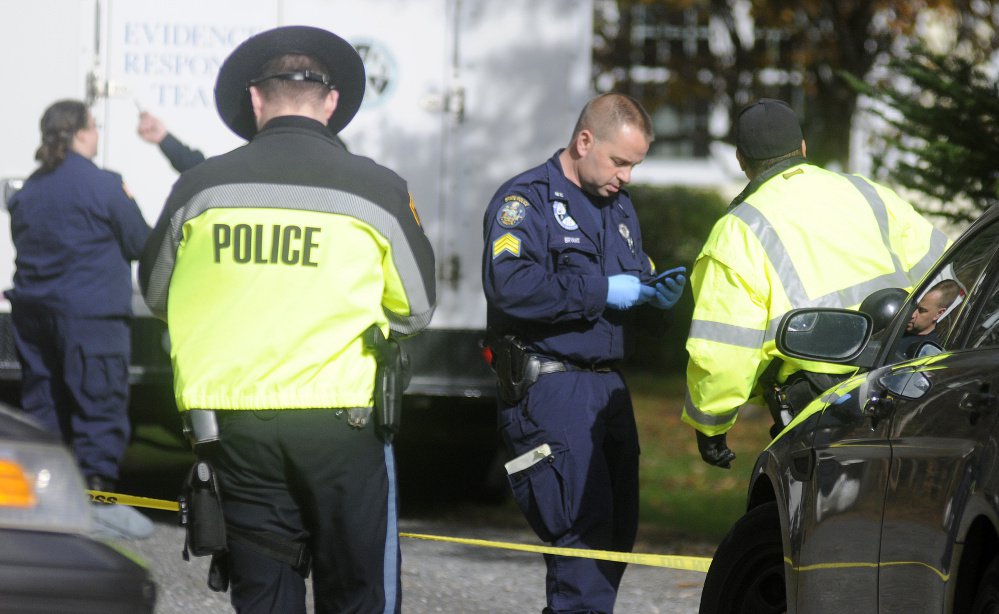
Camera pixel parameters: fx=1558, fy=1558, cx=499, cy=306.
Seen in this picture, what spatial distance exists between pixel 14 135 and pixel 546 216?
338 cm

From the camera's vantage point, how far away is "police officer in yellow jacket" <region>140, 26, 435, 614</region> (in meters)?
3.64

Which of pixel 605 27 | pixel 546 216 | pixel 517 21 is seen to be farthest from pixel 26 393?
pixel 605 27

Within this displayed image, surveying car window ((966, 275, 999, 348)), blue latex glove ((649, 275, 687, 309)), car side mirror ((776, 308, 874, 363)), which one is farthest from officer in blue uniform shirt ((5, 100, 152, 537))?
car window ((966, 275, 999, 348))

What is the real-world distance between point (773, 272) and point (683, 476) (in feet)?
20.8

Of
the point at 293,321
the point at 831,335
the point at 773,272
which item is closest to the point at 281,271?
the point at 293,321

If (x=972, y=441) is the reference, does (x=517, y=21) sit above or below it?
above

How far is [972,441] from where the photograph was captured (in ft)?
9.17

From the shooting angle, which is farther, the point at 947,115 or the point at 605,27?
the point at 605,27

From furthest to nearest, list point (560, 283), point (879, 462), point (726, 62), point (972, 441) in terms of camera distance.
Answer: point (726, 62)
point (560, 283)
point (879, 462)
point (972, 441)

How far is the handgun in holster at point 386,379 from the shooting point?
3730 mm

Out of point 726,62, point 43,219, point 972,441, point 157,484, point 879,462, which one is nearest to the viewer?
point 972,441

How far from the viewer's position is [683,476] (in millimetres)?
10703

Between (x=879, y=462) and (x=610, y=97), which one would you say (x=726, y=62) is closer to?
(x=610, y=97)

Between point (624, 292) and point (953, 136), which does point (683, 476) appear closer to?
point (953, 136)
